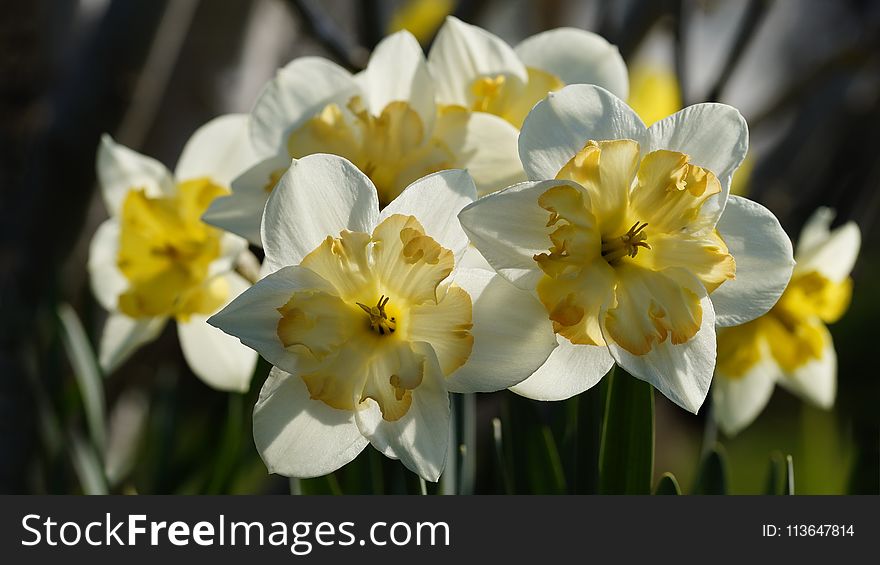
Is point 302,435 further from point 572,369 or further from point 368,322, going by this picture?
point 572,369

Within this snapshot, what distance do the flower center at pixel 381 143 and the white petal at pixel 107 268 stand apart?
36cm

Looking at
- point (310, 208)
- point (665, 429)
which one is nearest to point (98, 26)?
point (310, 208)

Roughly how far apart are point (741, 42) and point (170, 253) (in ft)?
2.94

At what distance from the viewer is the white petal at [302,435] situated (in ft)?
2.01

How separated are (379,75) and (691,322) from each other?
0.36 m

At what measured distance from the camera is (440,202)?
602mm

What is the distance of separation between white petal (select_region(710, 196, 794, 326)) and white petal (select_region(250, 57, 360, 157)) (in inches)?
14.2

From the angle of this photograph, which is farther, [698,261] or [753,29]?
[753,29]

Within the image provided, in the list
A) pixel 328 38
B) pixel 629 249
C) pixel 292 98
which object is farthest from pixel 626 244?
pixel 328 38

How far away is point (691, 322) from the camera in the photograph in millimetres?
593

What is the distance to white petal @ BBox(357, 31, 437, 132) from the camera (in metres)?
0.73

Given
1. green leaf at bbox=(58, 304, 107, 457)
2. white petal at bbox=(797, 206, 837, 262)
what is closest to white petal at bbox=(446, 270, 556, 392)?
white petal at bbox=(797, 206, 837, 262)

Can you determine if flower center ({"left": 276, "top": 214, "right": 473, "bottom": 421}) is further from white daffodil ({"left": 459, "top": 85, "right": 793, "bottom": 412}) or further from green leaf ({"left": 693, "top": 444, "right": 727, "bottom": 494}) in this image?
green leaf ({"left": 693, "top": 444, "right": 727, "bottom": 494})

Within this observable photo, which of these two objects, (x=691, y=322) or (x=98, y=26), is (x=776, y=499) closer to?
(x=691, y=322)
